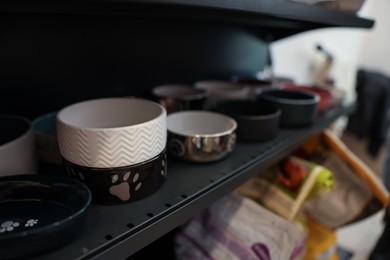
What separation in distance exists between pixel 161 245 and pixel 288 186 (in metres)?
0.30

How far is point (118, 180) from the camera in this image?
386mm

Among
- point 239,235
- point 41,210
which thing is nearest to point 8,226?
point 41,210

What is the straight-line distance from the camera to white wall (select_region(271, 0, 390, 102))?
60.1 inches

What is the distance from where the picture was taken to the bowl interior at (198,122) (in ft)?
1.91

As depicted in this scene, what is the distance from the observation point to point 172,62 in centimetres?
78

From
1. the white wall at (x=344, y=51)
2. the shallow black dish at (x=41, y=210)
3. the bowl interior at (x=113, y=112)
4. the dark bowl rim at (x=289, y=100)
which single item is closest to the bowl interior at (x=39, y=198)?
the shallow black dish at (x=41, y=210)

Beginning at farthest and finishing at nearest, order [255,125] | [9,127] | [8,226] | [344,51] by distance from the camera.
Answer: [344,51]
[255,125]
[9,127]
[8,226]

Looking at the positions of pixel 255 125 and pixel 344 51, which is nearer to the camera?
pixel 255 125

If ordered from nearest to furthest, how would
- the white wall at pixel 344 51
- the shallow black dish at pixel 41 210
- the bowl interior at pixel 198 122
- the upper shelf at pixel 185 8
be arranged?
the shallow black dish at pixel 41 210 < the upper shelf at pixel 185 8 < the bowl interior at pixel 198 122 < the white wall at pixel 344 51

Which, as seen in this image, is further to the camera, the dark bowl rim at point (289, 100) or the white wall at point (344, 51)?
the white wall at point (344, 51)

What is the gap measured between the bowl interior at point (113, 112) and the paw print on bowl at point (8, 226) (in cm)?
16

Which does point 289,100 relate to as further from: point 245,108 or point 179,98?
point 179,98

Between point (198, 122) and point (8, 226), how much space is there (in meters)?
0.35

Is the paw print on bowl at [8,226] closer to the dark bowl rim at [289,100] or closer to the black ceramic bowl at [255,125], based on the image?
the black ceramic bowl at [255,125]
